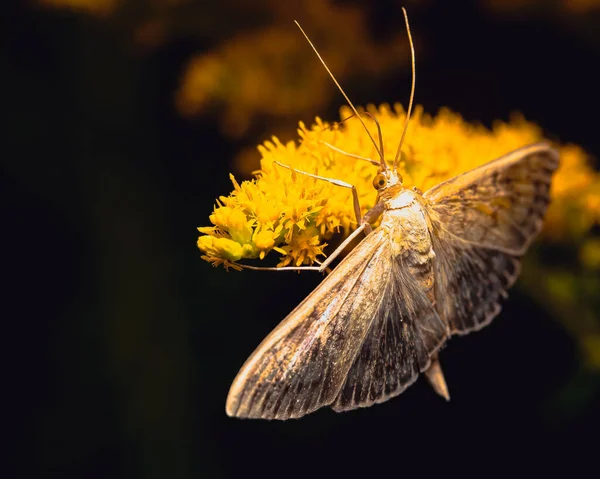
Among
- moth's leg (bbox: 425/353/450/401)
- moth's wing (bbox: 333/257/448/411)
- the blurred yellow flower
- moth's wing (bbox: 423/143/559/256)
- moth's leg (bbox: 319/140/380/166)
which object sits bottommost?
moth's leg (bbox: 425/353/450/401)

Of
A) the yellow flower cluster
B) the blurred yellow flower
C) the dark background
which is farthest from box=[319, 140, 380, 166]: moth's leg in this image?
the blurred yellow flower

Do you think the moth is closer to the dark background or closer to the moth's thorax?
the moth's thorax

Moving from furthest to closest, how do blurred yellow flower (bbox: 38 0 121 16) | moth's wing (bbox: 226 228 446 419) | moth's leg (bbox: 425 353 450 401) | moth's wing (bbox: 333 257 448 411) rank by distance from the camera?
1. blurred yellow flower (bbox: 38 0 121 16)
2. moth's leg (bbox: 425 353 450 401)
3. moth's wing (bbox: 333 257 448 411)
4. moth's wing (bbox: 226 228 446 419)

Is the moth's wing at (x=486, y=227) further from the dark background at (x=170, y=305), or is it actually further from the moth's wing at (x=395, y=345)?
the dark background at (x=170, y=305)

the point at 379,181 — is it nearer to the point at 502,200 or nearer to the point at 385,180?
the point at 385,180

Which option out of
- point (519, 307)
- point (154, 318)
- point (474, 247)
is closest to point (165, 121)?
point (154, 318)
